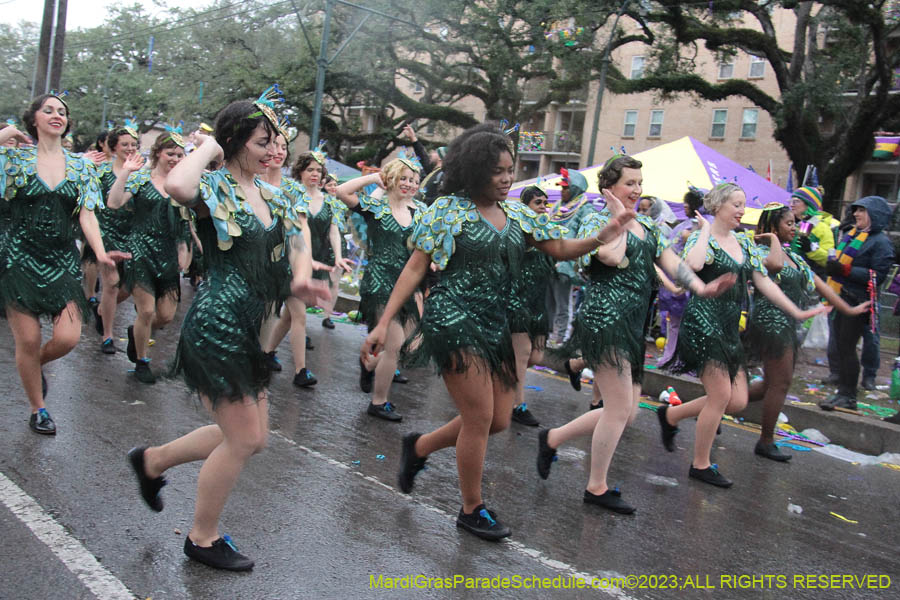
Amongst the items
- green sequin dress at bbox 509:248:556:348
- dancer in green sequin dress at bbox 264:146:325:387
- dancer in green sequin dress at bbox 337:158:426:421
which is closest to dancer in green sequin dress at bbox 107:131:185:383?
dancer in green sequin dress at bbox 264:146:325:387

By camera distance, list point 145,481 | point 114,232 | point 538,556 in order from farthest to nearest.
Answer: point 114,232 < point 538,556 < point 145,481

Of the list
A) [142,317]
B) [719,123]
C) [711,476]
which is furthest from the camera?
[719,123]

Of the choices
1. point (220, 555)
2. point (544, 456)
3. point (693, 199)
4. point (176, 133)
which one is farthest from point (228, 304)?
point (693, 199)

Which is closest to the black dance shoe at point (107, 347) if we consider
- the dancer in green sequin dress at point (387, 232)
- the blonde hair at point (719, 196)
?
the dancer in green sequin dress at point (387, 232)

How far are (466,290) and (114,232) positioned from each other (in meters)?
5.12

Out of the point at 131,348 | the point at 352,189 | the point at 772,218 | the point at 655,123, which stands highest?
the point at 655,123

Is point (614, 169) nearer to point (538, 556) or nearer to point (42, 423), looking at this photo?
point (538, 556)

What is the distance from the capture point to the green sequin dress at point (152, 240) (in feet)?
22.0

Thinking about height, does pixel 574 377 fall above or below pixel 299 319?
below

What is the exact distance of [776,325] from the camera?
612cm

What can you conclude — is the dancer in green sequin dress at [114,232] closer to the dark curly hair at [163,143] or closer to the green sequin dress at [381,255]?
the dark curly hair at [163,143]

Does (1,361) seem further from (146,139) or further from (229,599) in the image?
(146,139)

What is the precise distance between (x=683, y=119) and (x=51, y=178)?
36949mm

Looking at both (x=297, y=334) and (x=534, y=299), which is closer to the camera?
(x=534, y=299)
